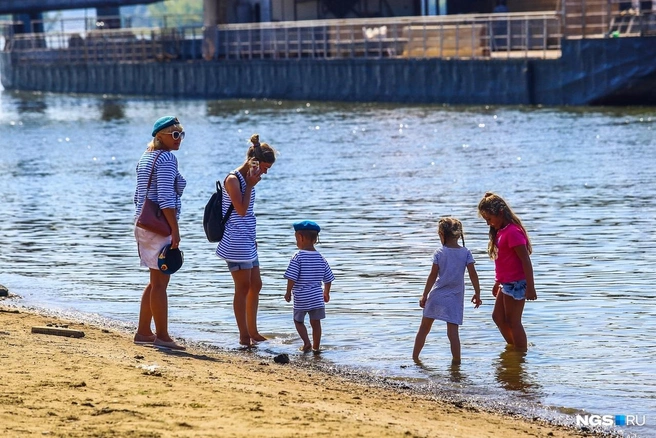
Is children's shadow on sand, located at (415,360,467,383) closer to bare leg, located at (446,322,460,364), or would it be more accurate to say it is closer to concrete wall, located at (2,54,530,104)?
bare leg, located at (446,322,460,364)

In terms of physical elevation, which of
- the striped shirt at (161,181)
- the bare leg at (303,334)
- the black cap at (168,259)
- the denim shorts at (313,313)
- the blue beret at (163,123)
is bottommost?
the bare leg at (303,334)

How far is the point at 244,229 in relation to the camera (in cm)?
916

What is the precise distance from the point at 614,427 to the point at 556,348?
2064 millimetres

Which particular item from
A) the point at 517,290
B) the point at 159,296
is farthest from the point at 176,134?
the point at 517,290

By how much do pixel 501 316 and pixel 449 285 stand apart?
0.51m

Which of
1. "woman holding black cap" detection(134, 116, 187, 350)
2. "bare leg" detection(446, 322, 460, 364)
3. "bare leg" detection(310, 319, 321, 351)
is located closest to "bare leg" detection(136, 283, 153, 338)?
"woman holding black cap" detection(134, 116, 187, 350)

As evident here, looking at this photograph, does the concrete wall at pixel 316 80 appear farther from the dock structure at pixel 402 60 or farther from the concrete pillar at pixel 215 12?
the concrete pillar at pixel 215 12

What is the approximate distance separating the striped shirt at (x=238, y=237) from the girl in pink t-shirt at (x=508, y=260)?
60.4 inches

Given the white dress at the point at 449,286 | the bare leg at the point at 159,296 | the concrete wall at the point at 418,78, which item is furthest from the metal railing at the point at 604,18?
the bare leg at the point at 159,296

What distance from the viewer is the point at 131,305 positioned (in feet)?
37.7

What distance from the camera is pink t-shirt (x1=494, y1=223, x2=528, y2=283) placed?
28.7 ft

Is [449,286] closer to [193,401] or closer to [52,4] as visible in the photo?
[193,401]

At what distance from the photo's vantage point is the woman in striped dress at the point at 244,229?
354 inches

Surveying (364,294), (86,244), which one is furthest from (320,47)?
(364,294)
